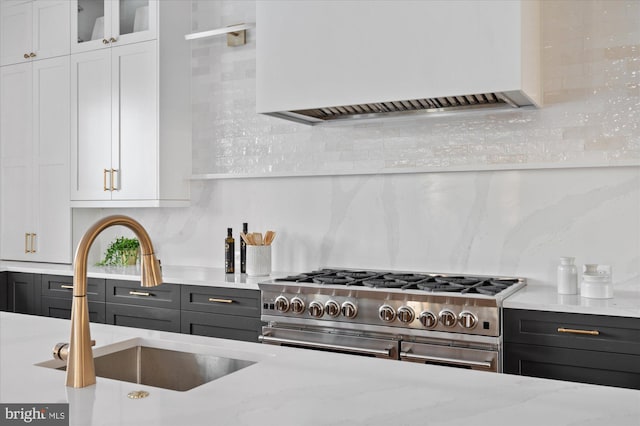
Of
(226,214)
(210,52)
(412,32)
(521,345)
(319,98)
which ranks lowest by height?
(521,345)

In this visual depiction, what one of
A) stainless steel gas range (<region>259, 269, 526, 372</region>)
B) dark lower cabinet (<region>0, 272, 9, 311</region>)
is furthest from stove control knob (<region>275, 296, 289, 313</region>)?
dark lower cabinet (<region>0, 272, 9, 311</region>)

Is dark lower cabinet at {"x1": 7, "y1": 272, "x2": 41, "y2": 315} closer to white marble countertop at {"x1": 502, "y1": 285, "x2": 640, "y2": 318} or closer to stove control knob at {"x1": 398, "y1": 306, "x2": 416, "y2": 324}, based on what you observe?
stove control knob at {"x1": 398, "y1": 306, "x2": 416, "y2": 324}

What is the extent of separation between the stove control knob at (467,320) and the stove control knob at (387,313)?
12.5 inches

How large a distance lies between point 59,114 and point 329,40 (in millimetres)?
2311

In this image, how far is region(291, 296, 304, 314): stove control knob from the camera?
3.06m

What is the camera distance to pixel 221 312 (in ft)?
11.2

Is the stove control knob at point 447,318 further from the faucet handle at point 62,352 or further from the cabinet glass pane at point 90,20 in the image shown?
the cabinet glass pane at point 90,20

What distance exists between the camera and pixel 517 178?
328 cm

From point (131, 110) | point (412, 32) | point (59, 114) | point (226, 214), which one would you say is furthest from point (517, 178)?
point (59, 114)

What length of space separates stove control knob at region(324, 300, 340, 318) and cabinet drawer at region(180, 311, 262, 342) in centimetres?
47

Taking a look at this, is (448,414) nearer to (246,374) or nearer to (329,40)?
(246,374)

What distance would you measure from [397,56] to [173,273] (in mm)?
1912

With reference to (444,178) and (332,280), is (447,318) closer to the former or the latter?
(332,280)

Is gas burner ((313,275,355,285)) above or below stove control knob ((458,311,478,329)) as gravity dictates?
above
